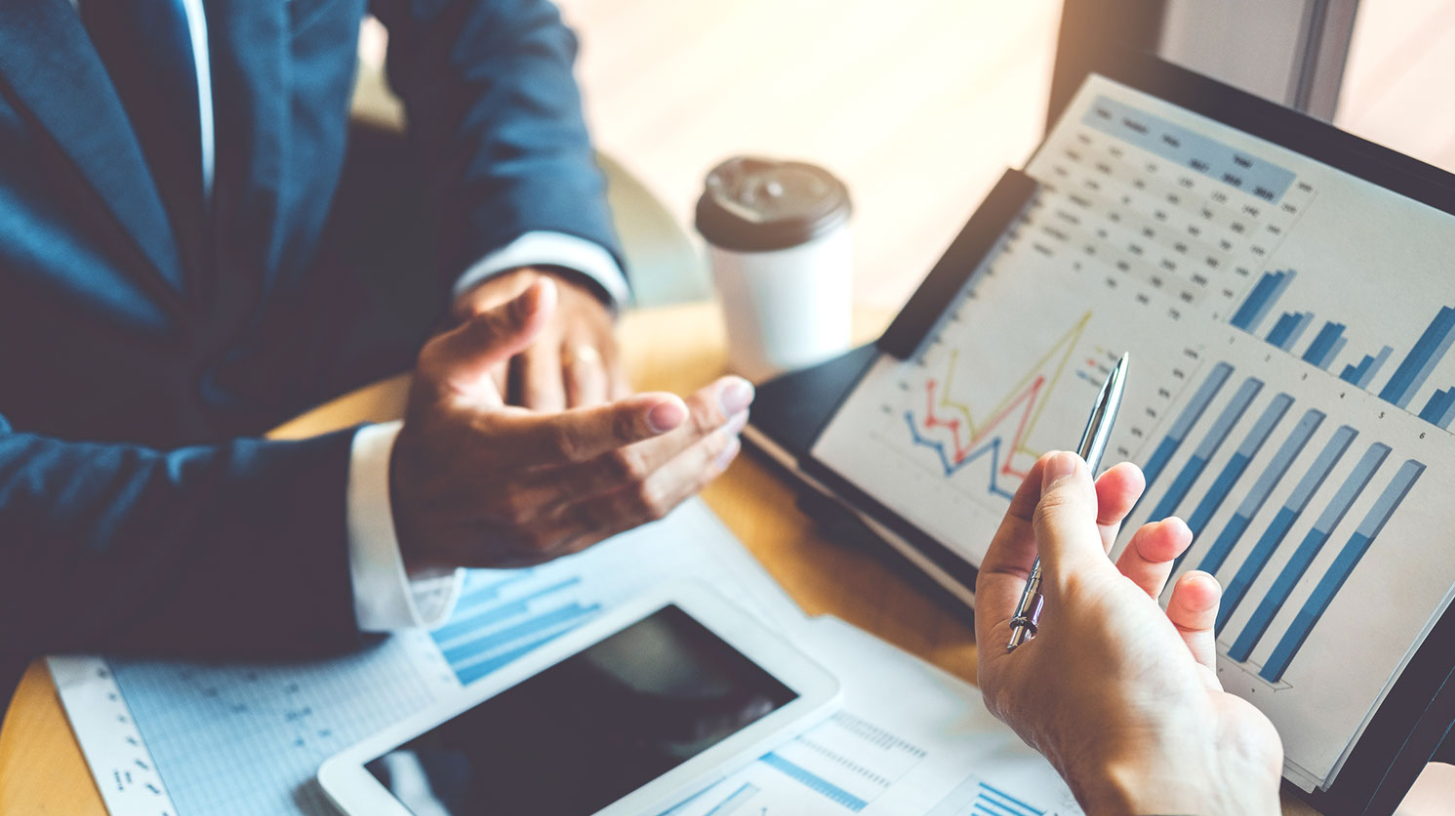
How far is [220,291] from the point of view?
97 cm

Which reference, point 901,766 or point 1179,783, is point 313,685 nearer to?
point 901,766

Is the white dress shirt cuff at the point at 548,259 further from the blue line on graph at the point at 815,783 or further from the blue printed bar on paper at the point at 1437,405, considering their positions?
the blue printed bar on paper at the point at 1437,405

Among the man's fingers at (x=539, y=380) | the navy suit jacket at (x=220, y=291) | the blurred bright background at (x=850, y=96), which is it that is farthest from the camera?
the blurred bright background at (x=850, y=96)

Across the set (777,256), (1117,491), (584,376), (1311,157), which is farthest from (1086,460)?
(584,376)

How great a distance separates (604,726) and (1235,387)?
43 centimetres

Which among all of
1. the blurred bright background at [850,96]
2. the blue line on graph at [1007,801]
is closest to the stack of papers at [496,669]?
the blue line on graph at [1007,801]

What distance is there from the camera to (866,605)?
2.49ft

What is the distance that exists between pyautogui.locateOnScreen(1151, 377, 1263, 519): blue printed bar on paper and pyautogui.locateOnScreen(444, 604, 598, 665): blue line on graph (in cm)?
39

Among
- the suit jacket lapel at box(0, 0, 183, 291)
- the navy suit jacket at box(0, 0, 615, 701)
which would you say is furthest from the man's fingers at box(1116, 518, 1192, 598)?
the suit jacket lapel at box(0, 0, 183, 291)

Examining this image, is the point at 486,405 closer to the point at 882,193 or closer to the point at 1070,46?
the point at 1070,46

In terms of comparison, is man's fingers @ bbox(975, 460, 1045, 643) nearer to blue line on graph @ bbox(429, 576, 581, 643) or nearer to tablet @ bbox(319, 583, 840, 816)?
tablet @ bbox(319, 583, 840, 816)

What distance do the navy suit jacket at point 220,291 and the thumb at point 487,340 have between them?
0.29 feet

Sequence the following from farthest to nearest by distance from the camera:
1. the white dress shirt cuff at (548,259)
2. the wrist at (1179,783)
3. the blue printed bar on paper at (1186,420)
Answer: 1. the white dress shirt cuff at (548,259)
2. the blue printed bar on paper at (1186,420)
3. the wrist at (1179,783)

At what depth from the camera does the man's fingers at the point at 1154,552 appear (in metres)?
0.54
